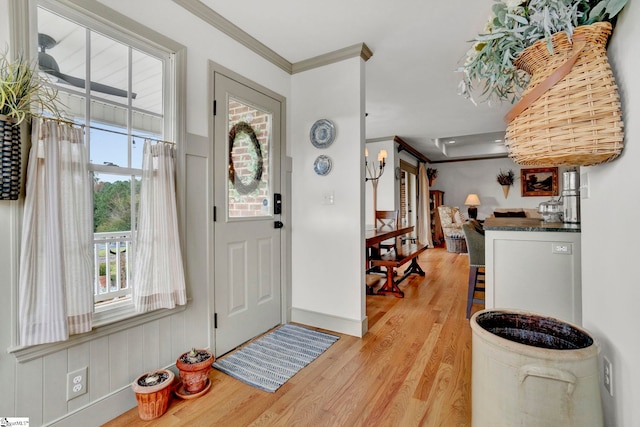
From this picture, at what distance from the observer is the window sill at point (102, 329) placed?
1.36 meters

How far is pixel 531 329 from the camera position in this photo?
1348mm

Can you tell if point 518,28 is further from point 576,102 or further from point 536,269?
point 536,269

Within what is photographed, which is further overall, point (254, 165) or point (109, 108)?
point (254, 165)

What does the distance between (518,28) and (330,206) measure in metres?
1.93

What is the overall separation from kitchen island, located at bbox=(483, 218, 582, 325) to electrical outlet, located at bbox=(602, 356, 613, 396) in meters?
0.89

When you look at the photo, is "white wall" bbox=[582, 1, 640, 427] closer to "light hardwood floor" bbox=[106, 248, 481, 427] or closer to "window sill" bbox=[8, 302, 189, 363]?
"light hardwood floor" bbox=[106, 248, 481, 427]

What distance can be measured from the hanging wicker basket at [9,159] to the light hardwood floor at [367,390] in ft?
4.09

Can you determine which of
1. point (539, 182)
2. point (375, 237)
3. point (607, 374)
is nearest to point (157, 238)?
point (607, 374)

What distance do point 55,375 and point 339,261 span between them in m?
1.94

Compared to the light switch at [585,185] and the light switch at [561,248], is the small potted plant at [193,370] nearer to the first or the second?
the light switch at [585,185]

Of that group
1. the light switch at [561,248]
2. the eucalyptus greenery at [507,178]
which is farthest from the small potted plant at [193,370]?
the eucalyptus greenery at [507,178]

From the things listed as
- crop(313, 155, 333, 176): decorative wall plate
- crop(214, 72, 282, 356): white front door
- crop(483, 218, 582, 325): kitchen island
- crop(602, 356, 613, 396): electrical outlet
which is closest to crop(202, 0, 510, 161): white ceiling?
crop(214, 72, 282, 356): white front door

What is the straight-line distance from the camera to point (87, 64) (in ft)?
5.26

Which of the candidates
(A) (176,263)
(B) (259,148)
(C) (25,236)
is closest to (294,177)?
(B) (259,148)
